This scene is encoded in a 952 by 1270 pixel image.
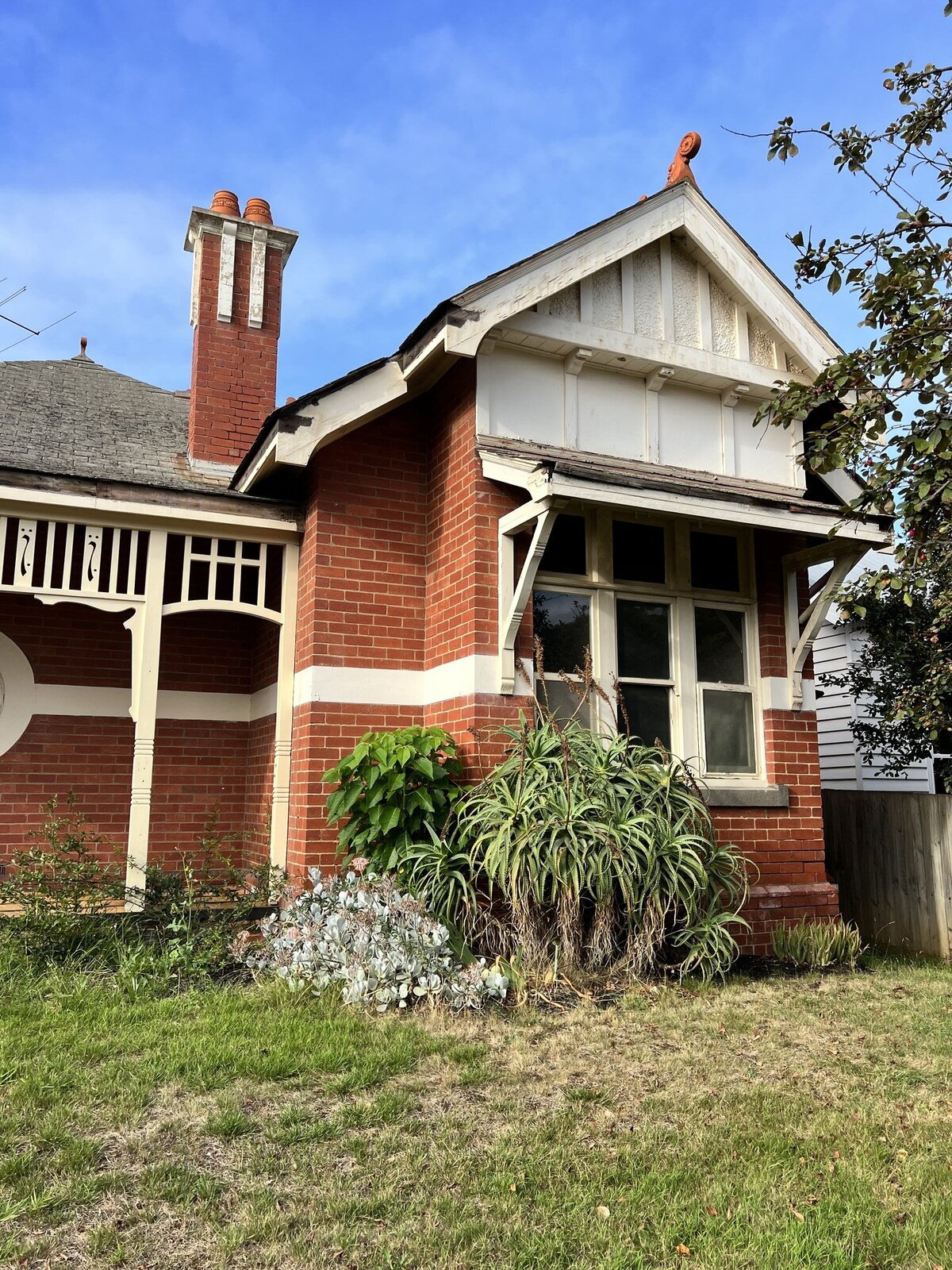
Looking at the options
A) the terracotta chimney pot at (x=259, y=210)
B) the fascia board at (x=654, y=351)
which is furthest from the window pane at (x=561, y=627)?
the terracotta chimney pot at (x=259, y=210)

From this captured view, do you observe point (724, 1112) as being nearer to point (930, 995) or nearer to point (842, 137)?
point (930, 995)

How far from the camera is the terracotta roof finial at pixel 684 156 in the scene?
26.7 ft

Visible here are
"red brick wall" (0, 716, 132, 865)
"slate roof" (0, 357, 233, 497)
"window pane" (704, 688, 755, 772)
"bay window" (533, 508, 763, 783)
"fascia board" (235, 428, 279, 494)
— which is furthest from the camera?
"red brick wall" (0, 716, 132, 865)

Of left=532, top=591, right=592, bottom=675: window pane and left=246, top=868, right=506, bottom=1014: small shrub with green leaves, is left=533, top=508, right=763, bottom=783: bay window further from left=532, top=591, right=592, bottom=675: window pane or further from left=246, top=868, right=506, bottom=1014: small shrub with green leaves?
left=246, top=868, right=506, bottom=1014: small shrub with green leaves

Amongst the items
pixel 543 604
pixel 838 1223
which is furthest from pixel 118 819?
pixel 838 1223

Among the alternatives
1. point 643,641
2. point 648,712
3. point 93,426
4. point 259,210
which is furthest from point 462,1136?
point 259,210

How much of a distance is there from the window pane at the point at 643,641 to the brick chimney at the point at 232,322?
4205mm

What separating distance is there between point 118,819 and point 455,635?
389 centimetres

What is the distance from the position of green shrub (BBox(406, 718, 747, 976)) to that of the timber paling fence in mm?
2722

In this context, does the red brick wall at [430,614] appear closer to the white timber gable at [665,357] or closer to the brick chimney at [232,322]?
the white timber gable at [665,357]

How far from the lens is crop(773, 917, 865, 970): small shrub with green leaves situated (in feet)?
22.7

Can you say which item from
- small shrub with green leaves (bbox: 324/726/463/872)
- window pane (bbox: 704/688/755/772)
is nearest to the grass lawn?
small shrub with green leaves (bbox: 324/726/463/872)

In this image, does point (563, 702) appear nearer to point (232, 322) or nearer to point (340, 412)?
point (340, 412)

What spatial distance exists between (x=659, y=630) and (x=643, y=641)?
21 cm
